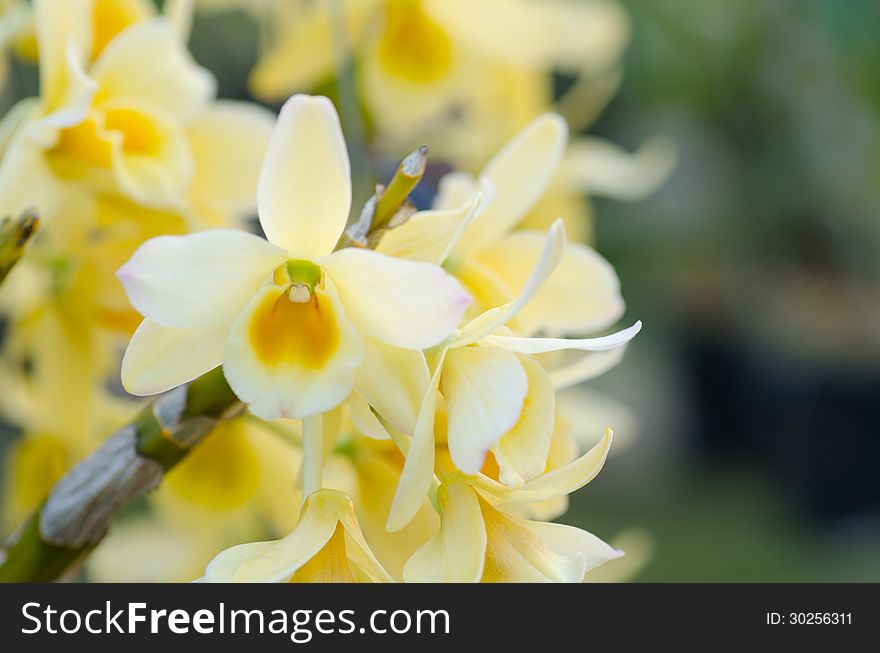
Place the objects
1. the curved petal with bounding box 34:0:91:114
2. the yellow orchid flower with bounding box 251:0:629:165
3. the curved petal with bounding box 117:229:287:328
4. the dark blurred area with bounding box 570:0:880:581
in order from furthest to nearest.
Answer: the dark blurred area with bounding box 570:0:880:581
the yellow orchid flower with bounding box 251:0:629:165
the curved petal with bounding box 34:0:91:114
the curved petal with bounding box 117:229:287:328

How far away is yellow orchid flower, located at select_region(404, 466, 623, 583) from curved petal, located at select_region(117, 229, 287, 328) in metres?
0.10

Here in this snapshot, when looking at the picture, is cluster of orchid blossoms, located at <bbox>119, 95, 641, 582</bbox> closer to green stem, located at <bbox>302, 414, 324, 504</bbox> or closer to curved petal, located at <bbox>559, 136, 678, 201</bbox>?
green stem, located at <bbox>302, 414, 324, 504</bbox>

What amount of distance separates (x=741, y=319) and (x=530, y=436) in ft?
8.12

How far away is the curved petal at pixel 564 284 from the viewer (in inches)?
18.1

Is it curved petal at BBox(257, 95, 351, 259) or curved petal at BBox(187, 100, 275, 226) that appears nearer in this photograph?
curved petal at BBox(257, 95, 351, 259)

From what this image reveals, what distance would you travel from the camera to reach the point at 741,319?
2695 mm

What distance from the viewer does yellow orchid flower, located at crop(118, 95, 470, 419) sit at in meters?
0.32

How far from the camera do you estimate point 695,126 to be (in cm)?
239

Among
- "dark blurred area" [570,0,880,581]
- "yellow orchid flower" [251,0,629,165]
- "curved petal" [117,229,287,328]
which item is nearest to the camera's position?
"curved petal" [117,229,287,328]

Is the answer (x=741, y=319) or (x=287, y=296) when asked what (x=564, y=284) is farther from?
(x=741, y=319)

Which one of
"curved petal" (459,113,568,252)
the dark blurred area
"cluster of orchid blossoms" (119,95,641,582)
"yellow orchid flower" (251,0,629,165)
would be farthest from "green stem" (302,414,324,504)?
the dark blurred area

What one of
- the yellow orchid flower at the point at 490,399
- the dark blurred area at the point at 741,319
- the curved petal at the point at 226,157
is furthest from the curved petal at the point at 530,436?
the dark blurred area at the point at 741,319

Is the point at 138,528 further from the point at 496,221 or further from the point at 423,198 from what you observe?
the point at 496,221

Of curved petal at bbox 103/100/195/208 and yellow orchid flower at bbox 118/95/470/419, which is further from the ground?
curved petal at bbox 103/100/195/208
